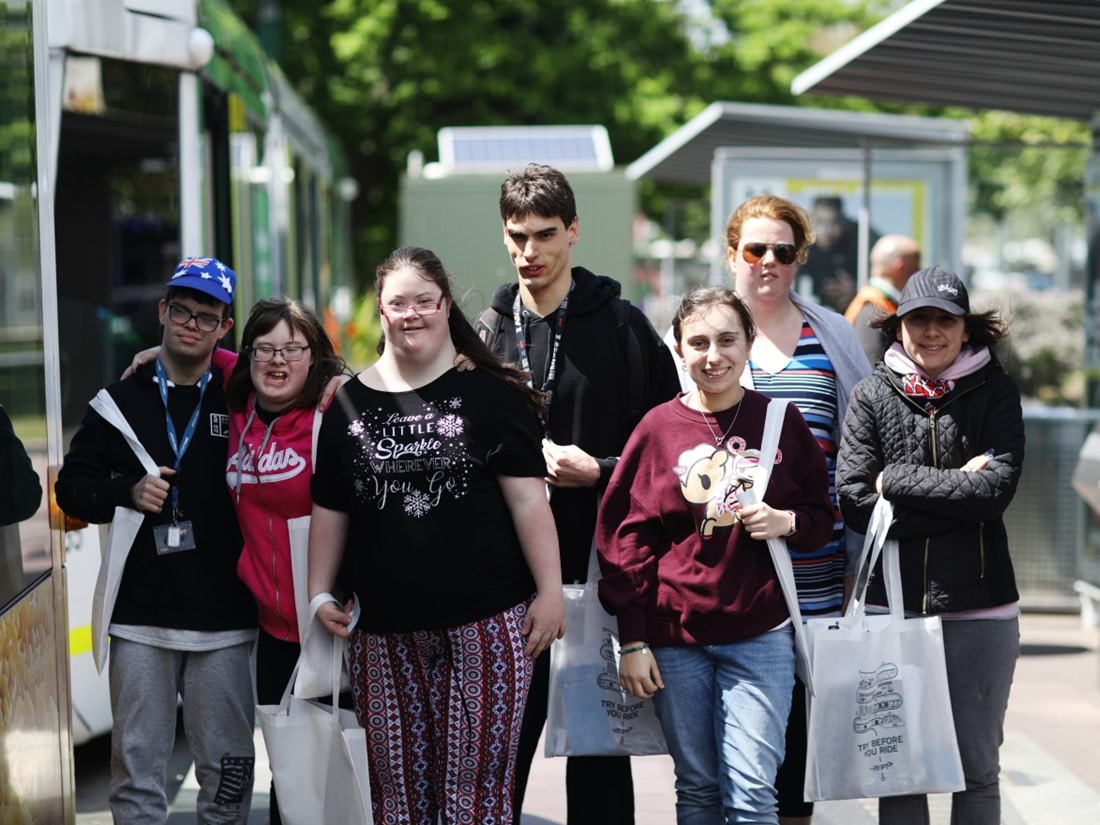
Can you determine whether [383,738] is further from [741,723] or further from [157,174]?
[157,174]

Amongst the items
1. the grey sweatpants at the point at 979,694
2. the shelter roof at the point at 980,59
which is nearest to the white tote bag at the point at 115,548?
Result: the grey sweatpants at the point at 979,694

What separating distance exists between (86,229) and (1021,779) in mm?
5685

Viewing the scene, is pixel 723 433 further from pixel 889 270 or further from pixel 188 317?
pixel 889 270

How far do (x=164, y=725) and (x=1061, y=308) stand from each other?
451 inches

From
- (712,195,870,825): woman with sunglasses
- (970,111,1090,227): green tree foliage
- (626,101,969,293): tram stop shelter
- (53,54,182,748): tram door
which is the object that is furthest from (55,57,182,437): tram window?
(970,111,1090,227): green tree foliage

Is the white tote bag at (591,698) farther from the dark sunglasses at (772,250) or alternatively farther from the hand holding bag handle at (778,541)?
the dark sunglasses at (772,250)

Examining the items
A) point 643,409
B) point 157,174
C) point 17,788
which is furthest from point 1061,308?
point 17,788

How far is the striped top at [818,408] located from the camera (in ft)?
13.8

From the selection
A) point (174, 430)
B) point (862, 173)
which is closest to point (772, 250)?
Result: point (174, 430)

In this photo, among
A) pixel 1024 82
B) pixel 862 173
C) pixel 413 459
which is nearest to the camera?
pixel 413 459

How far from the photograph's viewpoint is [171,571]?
406cm

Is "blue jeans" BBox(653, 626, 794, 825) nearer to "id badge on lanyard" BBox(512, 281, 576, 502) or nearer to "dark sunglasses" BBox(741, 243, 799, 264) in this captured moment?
"id badge on lanyard" BBox(512, 281, 576, 502)

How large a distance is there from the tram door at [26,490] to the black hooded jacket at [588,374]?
1166mm

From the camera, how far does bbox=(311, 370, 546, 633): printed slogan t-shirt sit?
3.70 metres
